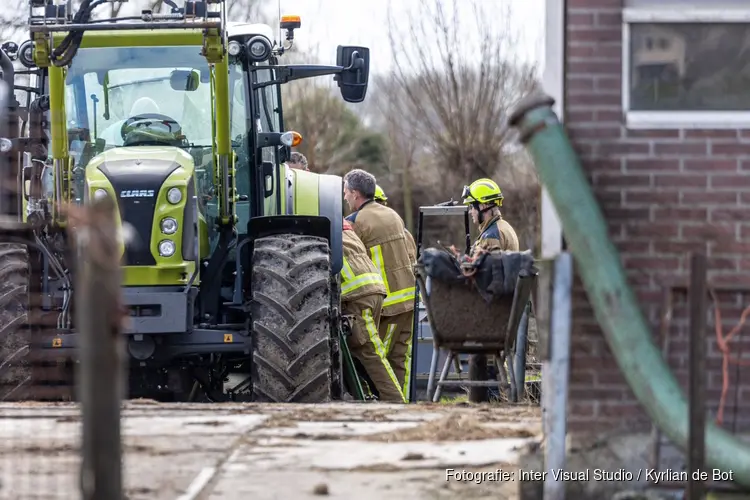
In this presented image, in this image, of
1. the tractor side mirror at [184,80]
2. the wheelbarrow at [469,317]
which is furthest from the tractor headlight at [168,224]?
the wheelbarrow at [469,317]

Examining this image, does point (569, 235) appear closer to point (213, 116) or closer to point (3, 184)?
point (213, 116)

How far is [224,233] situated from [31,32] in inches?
70.4

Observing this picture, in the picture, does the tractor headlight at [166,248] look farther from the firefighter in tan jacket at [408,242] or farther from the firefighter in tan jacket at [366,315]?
the firefighter in tan jacket at [408,242]

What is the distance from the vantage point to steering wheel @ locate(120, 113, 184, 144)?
28.1ft

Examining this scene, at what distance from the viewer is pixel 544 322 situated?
4.45 m

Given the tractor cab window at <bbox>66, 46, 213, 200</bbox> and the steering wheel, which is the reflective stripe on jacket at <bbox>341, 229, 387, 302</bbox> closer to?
the tractor cab window at <bbox>66, 46, 213, 200</bbox>

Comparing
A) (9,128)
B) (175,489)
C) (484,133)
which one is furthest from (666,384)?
(484,133)

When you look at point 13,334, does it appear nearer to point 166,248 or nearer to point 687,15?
point 166,248

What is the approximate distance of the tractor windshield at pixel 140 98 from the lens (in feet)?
28.1

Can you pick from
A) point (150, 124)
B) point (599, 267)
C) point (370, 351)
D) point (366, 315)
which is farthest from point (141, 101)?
point (599, 267)

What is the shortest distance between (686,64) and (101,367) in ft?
9.19

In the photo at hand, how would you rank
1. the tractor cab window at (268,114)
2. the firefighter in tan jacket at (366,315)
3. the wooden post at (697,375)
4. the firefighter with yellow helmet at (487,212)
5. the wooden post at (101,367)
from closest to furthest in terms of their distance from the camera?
the wooden post at (101,367)
the wooden post at (697,375)
the tractor cab window at (268,114)
the firefighter with yellow helmet at (487,212)
the firefighter in tan jacket at (366,315)

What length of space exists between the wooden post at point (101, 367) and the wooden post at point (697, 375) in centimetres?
196

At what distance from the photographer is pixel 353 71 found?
8516 millimetres
